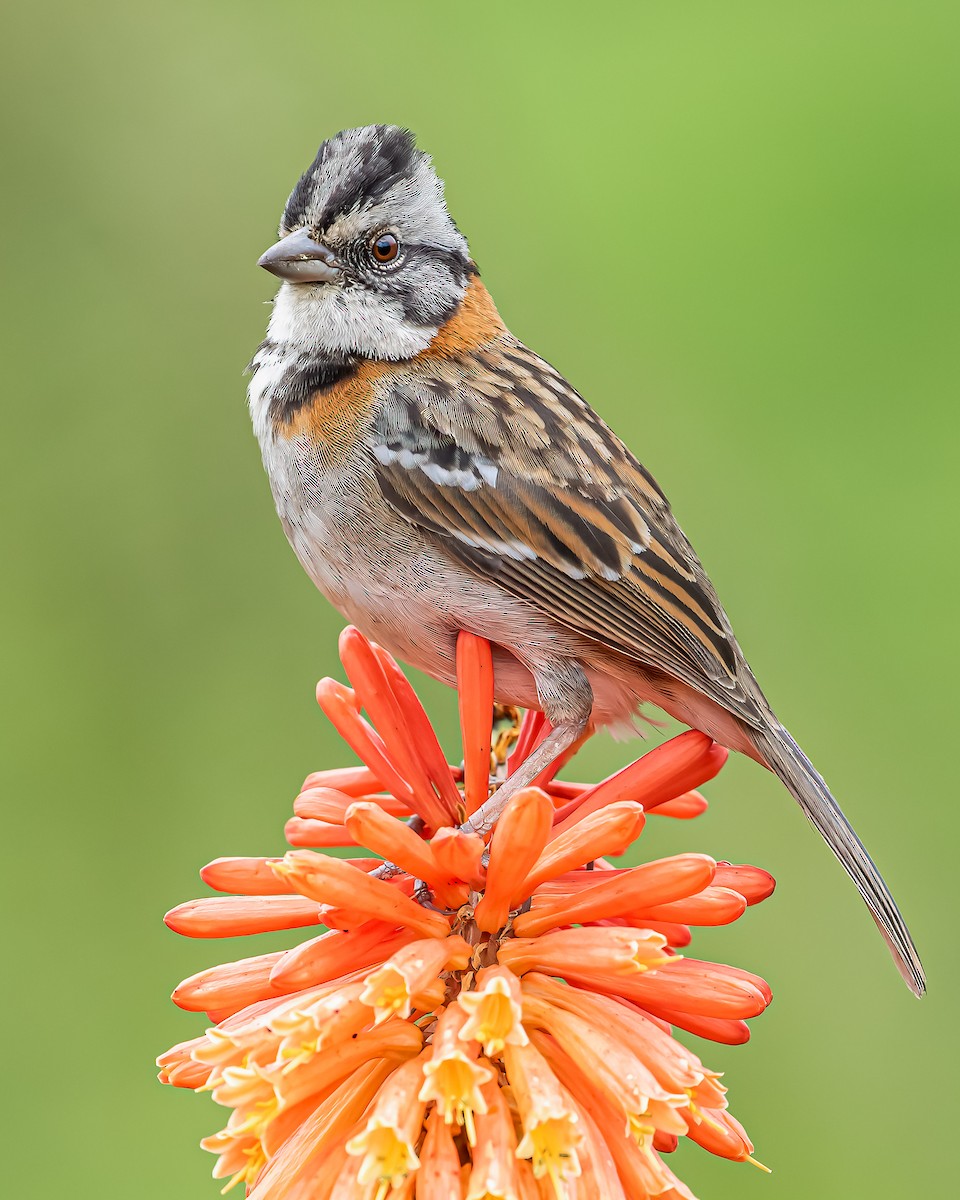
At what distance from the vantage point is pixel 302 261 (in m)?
3.31

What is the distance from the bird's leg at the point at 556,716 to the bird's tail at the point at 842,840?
0.40 metres

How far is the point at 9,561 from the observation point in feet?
18.0

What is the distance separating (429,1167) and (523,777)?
86cm

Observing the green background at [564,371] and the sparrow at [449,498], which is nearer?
the sparrow at [449,498]

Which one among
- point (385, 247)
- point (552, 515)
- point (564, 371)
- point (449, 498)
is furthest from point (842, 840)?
point (564, 371)

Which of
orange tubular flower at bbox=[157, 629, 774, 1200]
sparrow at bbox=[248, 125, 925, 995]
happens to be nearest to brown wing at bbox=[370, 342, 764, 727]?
sparrow at bbox=[248, 125, 925, 995]

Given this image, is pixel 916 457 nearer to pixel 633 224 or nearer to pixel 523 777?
pixel 633 224

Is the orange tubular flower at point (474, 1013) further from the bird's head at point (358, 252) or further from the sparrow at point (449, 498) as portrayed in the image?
the bird's head at point (358, 252)

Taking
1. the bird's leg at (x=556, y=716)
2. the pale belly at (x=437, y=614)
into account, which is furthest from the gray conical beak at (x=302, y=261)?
the bird's leg at (x=556, y=716)

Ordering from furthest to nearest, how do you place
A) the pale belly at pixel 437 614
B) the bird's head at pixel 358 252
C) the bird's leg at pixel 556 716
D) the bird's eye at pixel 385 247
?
the bird's eye at pixel 385 247
the bird's head at pixel 358 252
the pale belly at pixel 437 614
the bird's leg at pixel 556 716

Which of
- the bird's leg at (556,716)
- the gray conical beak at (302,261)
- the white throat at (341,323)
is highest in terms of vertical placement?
the gray conical beak at (302,261)

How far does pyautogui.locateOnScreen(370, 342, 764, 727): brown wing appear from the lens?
322 centimetres

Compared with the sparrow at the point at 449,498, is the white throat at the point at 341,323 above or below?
above

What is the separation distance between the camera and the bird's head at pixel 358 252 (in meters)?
3.32
